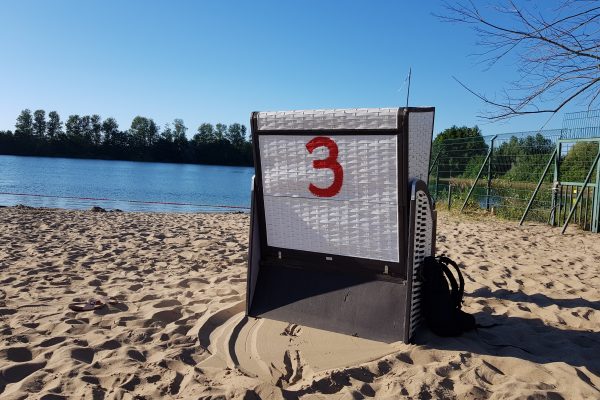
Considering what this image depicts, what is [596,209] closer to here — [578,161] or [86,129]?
[578,161]

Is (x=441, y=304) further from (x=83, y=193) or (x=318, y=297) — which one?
(x=83, y=193)

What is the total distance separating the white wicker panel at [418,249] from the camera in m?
3.38

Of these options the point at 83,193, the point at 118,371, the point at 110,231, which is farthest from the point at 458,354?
the point at 83,193

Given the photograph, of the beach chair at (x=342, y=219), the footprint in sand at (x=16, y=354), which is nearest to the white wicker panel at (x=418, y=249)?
the beach chair at (x=342, y=219)

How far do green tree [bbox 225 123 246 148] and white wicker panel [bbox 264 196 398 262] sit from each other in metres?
94.5

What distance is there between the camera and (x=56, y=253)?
22.0 feet

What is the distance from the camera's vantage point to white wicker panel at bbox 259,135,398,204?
3283 mm

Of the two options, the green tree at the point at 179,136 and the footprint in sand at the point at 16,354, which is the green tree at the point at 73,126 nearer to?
the green tree at the point at 179,136

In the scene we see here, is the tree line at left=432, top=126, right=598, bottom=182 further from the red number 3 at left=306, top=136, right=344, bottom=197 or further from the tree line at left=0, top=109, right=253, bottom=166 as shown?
the tree line at left=0, top=109, right=253, bottom=166

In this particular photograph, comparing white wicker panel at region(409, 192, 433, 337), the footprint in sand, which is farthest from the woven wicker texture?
the footprint in sand

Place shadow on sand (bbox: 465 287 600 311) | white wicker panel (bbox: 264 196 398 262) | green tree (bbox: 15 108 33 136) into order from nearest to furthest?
white wicker panel (bbox: 264 196 398 262)
shadow on sand (bbox: 465 287 600 311)
green tree (bbox: 15 108 33 136)

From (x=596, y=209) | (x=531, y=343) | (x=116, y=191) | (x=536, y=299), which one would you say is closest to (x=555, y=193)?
(x=596, y=209)

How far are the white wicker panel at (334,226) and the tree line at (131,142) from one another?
9019 centimetres

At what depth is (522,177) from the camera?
13.0m
